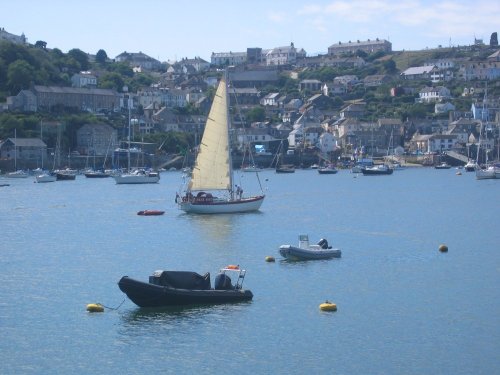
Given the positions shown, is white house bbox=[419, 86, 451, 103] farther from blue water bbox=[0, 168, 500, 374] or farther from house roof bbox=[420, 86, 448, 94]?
blue water bbox=[0, 168, 500, 374]

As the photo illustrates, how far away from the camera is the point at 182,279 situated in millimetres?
31797

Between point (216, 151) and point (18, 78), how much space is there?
308ft

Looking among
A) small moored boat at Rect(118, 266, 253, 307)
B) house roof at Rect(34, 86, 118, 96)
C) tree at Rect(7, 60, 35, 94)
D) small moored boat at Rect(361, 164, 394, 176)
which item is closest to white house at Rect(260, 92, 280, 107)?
house roof at Rect(34, 86, 118, 96)

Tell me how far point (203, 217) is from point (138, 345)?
31.2 meters

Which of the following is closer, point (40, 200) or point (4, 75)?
point (40, 200)

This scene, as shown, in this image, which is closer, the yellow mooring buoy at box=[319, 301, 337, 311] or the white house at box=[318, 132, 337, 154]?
the yellow mooring buoy at box=[319, 301, 337, 311]

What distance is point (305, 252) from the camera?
134ft

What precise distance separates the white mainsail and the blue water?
251 cm

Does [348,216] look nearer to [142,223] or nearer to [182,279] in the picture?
[142,223]

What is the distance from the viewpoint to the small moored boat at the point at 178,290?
103 ft

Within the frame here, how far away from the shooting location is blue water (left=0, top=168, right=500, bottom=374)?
1048 inches

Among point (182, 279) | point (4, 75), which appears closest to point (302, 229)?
point (182, 279)

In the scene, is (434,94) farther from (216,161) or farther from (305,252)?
(305,252)

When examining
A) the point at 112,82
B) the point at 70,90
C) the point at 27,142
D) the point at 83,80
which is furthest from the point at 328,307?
the point at 83,80
